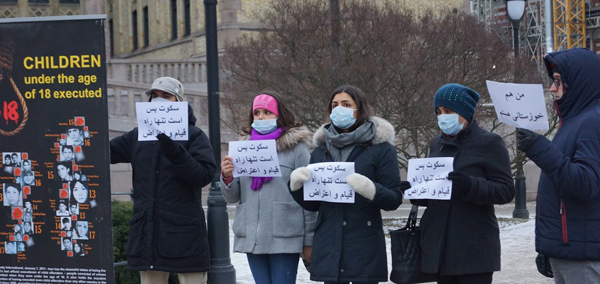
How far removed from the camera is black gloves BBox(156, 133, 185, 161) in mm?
6035

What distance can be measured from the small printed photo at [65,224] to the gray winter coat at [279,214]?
45.1 inches

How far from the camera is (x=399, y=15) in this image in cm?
1752

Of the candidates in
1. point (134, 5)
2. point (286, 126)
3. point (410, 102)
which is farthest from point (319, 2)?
point (134, 5)

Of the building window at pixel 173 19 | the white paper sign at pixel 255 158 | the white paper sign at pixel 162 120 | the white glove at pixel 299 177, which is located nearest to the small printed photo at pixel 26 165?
the white paper sign at pixel 162 120

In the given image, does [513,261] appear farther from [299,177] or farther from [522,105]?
[522,105]

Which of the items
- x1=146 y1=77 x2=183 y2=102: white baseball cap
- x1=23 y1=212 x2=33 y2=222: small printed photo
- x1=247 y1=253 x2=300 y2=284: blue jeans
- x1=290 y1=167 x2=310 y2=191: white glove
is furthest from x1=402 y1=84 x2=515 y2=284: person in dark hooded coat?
x1=23 y1=212 x2=33 y2=222: small printed photo

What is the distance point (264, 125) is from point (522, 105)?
192 cm

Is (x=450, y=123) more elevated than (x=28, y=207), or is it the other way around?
(x=450, y=123)

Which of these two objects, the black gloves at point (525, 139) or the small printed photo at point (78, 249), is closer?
the black gloves at point (525, 139)

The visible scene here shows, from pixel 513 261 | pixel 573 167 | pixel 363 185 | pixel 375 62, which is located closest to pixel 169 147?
pixel 363 185

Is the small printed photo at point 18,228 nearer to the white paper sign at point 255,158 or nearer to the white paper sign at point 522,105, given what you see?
the white paper sign at point 255,158

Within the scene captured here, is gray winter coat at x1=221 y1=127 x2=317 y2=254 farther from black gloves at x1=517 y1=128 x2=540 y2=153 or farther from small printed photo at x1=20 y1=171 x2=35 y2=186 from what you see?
black gloves at x1=517 y1=128 x2=540 y2=153

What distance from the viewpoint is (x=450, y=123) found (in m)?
5.77

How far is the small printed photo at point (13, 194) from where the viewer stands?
6.02 metres
